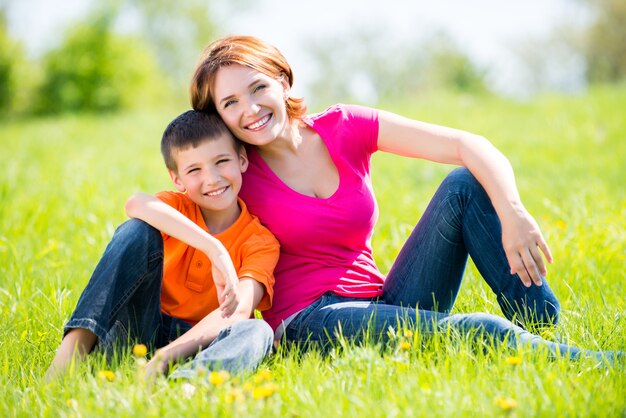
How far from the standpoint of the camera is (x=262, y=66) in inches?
106

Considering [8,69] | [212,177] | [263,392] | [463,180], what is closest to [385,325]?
[463,180]

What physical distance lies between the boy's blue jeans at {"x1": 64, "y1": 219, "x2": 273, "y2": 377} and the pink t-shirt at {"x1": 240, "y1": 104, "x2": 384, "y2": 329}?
33 cm

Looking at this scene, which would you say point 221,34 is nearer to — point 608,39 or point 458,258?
point 458,258

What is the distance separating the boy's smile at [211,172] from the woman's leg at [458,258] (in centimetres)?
70

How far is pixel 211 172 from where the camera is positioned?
8.50ft

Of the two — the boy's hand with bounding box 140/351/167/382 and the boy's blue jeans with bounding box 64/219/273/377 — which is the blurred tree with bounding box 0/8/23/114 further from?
the boy's hand with bounding box 140/351/167/382

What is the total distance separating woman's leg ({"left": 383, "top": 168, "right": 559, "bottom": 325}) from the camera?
8.13 feet

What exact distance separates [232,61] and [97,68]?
1391 cm

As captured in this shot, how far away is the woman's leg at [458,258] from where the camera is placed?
248 centimetres

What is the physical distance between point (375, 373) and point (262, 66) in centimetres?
124

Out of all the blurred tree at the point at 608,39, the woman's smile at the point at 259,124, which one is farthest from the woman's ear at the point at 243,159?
the blurred tree at the point at 608,39

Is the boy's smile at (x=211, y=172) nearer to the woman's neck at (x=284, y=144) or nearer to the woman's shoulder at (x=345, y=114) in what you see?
the woman's neck at (x=284, y=144)

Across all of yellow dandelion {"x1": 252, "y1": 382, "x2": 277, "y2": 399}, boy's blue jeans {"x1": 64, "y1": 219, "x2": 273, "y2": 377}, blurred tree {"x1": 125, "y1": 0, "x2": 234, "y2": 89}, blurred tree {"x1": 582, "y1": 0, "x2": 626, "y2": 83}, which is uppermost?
blurred tree {"x1": 125, "y1": 0, "x2": 234, "y2": 89}

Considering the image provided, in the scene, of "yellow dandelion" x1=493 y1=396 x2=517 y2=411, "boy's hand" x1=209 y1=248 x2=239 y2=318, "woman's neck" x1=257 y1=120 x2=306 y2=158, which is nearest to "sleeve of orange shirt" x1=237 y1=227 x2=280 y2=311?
"boy's hand" x1=209 y1=248 x2=239 y2=318
